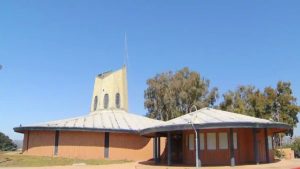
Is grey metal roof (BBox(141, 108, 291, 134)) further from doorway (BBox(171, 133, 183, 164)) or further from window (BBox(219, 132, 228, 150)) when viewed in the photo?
doorway (BBox(171, 133, 183, 164))

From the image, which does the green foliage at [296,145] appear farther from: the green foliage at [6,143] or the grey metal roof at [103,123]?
the green foliage at [6,143]

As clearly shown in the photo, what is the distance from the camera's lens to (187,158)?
2447cm

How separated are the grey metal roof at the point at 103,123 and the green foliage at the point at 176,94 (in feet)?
48.2

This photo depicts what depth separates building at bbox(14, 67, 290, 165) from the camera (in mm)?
22422

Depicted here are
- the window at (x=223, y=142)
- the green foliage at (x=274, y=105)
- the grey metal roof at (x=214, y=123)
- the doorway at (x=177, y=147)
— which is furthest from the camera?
the green foliage at (x=274, y=105)

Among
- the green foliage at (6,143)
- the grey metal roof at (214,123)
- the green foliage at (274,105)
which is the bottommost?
the green foliage at (6,143)

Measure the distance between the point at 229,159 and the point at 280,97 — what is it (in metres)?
27.6

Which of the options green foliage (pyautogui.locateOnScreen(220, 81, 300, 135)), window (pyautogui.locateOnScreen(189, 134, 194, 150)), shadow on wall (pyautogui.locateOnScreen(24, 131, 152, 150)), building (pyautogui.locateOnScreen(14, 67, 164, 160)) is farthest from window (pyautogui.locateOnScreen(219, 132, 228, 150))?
green foliage (pyautogui.locateOnScreen(220, 81, 300, 135))

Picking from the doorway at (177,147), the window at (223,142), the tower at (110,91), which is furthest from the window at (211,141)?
the tower at (110,91)

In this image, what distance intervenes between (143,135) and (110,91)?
11938 millimetres

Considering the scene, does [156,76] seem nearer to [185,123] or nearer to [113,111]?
[113,111]

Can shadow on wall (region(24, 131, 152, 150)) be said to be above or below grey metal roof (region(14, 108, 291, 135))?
below

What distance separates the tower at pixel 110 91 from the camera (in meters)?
38.9

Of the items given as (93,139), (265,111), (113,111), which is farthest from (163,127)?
(265,111)
